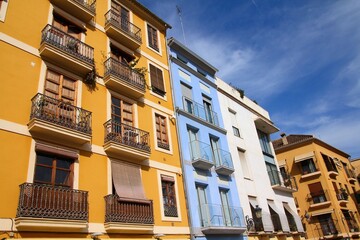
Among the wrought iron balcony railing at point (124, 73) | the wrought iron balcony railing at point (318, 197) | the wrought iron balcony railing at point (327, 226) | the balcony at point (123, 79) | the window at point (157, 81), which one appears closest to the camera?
the balcony at point (123, 79)

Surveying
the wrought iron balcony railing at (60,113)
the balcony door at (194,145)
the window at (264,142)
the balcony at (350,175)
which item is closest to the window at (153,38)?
the balcony door at (194,145)

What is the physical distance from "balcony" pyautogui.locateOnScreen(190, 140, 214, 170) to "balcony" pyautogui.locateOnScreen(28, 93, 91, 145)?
6.79 metres

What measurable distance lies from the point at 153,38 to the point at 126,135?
8.05 m

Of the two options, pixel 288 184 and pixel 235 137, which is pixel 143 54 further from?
pixel 288 184

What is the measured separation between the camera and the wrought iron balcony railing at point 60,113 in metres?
10.5

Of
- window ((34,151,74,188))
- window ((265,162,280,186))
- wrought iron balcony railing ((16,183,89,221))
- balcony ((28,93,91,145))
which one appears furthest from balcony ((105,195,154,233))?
window ((265,162,280,186))

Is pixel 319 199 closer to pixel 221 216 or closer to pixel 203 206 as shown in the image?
pixel 221 216

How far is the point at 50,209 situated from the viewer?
9352 mm

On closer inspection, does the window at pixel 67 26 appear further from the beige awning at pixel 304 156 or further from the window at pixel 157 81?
the beige awning at pixel 304 156

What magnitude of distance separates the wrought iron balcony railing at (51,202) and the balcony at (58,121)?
73.7 inches

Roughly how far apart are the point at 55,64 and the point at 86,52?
5.49 feet

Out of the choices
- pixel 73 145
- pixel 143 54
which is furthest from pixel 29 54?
pixel 143 54

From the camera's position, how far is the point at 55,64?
12273 mm

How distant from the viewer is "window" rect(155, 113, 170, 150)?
51.6 ft
